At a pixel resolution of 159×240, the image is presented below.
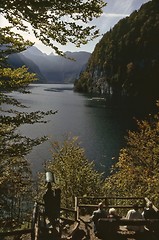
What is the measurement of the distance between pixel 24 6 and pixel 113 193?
2539 cm

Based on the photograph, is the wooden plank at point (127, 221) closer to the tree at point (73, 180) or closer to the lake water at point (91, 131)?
the tree at point (73, 180)

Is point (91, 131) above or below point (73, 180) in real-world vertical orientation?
below

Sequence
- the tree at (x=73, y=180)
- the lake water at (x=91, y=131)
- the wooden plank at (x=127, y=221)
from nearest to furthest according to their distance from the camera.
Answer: the wooden plank at (x=127, y=221)
the tree at (x=73, y=180)
the lake water at (x=91, y=131)

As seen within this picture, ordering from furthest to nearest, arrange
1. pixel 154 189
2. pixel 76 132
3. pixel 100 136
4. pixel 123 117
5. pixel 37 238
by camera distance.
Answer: pixel 123 117 < pixel 76 132 < pixel 100 136 < pixel 154 189 < pixel 37 238

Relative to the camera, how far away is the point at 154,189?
24953mm

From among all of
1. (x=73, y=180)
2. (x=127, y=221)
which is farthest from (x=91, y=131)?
(x=127, y=221)

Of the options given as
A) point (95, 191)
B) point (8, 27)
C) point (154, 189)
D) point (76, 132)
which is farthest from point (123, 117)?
point (8, 27)

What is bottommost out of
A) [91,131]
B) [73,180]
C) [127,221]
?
[91,131]

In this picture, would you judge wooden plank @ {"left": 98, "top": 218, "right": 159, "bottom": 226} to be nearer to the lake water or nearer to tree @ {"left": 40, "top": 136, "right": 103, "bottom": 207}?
tree @ {"left": 40, "top": 136, "right": 103, "bottom": 207}

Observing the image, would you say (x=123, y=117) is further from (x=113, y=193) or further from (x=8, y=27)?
(x=8, y=27)

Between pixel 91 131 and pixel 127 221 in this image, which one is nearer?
pixel 127 221

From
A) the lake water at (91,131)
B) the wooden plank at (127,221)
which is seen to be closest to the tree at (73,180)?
the lake water at (91,131)

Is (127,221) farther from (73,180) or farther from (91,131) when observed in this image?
(91,131)

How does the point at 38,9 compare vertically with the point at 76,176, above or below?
above
